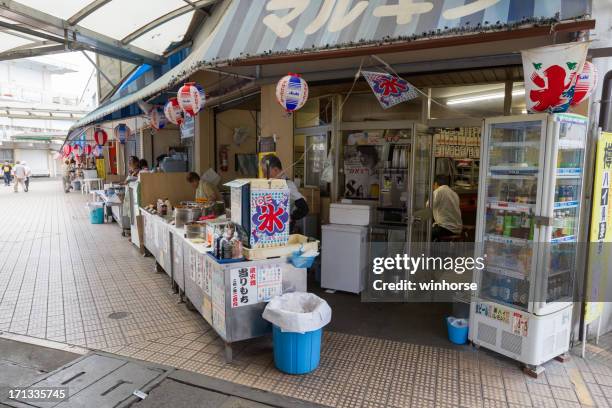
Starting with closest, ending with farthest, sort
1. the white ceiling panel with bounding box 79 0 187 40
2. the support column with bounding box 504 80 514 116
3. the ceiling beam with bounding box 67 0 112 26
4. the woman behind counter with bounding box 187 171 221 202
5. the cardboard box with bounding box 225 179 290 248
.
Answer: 1. the cardboard box with bounding box 225 179 290 248
2. the support column with bounding box 504 80 514 116
3. the ceiling beam with bounding box 67 0 112 26
4. the white ceiling panel with bounding box 79 0 187 40
5. the woman behind counter with bounding box 187 171 221 202

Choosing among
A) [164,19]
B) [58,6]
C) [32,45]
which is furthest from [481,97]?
[32,45]

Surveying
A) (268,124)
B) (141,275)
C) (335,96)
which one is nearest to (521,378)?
(335,96)

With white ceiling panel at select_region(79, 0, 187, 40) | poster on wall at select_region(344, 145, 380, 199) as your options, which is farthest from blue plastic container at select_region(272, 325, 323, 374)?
white ceiling panel at select_region(79, 0, 187, 40)

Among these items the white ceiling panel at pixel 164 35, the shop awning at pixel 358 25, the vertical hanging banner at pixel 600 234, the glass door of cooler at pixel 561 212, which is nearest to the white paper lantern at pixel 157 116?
the white ceiling panel at pixel 164 35

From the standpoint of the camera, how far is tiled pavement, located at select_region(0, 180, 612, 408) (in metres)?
3.45

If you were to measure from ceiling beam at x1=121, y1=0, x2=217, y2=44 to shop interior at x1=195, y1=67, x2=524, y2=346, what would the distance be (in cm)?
303

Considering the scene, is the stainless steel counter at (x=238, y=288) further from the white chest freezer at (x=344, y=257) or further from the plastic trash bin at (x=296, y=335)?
the white chest freezer at (x=344, y=257)

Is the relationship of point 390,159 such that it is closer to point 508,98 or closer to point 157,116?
point 508,98

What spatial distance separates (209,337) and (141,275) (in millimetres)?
3081

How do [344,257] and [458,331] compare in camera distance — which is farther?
[344,257]

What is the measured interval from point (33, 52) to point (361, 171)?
25.9 ft

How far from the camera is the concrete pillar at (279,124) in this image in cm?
700

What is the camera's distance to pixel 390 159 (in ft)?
21.3

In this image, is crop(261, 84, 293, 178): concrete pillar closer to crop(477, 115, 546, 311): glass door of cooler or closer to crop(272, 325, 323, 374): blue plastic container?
crop(477, 115, 546, 311): glass door of cooler
